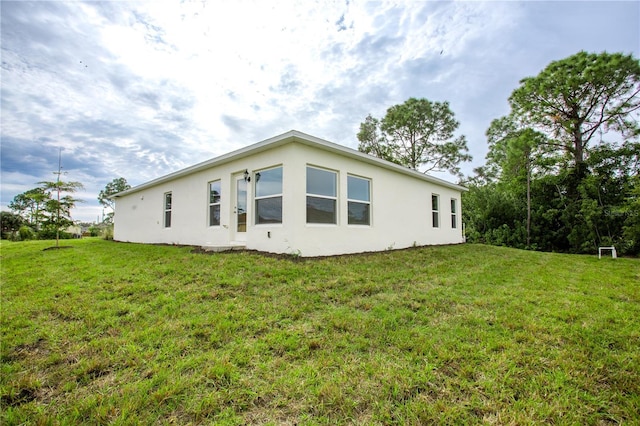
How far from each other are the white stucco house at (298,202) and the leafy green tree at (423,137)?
10.2 meters

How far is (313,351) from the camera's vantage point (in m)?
2.45

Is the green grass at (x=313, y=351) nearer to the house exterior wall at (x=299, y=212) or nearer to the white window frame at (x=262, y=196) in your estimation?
the house exterior wall at (x=299, y=212)

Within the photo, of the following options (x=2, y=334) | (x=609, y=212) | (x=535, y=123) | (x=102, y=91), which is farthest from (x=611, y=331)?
(x=535, y=123)

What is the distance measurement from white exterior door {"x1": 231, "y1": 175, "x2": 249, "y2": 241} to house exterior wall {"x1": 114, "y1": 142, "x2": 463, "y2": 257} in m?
0.07

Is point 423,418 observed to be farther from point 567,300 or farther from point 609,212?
point 609,212

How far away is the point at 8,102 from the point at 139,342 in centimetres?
605

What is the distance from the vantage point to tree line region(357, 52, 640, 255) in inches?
456

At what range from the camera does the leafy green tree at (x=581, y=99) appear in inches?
488

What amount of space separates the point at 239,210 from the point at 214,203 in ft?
4.30

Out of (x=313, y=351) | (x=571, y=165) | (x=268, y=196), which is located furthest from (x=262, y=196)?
(x=571, y=165)

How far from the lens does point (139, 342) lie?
2.56m

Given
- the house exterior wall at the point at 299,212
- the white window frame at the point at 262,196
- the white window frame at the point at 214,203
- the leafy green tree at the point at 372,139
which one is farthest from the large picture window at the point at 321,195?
the leafy green tree at the point at 372,139

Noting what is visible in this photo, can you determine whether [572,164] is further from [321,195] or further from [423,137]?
[321,195]

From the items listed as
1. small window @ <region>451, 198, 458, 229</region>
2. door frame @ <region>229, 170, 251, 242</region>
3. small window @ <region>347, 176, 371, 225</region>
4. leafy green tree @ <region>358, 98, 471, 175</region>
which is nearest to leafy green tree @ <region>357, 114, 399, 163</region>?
leafy green tree @ <region>358, 98, 471, 175</region>
